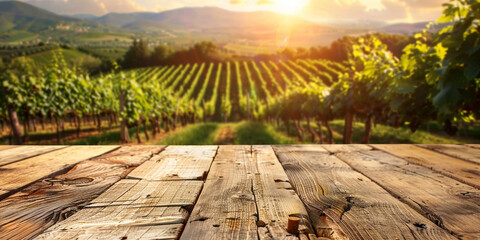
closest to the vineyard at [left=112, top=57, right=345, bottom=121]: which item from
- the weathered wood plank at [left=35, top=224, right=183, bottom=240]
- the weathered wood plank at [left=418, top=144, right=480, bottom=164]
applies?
the weathered wood plank at [left=418, top=144, right=480, bottom=164]

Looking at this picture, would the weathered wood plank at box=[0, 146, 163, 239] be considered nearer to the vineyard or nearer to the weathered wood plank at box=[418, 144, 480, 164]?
the weathered wood plank at box=[418, 144, 480, 164]

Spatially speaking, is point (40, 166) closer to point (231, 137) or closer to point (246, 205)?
point (246, 205)

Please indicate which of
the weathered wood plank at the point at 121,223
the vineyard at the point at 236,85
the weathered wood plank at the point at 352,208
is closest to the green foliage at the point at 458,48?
the weathered wood plank at the point at 352,208

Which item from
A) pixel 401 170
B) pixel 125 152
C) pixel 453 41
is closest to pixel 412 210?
pixel 401 170

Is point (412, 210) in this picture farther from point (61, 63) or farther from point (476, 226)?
point (61, 63)

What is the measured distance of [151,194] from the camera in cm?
102

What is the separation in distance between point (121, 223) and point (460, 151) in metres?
1.90

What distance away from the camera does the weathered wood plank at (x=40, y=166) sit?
1.16 metres

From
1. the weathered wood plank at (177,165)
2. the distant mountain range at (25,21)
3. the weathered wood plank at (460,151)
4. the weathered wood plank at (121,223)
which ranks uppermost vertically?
the distant mountain range at (25,21)

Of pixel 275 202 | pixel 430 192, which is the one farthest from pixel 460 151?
pixel 275 202

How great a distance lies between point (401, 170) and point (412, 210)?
0.50 m

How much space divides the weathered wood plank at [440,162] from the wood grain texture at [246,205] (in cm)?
72

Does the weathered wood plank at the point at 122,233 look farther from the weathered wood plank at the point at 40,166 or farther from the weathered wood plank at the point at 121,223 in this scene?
the weathered wood plank at the point at 40,166

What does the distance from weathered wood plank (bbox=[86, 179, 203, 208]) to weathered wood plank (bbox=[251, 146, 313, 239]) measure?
0.72ft
